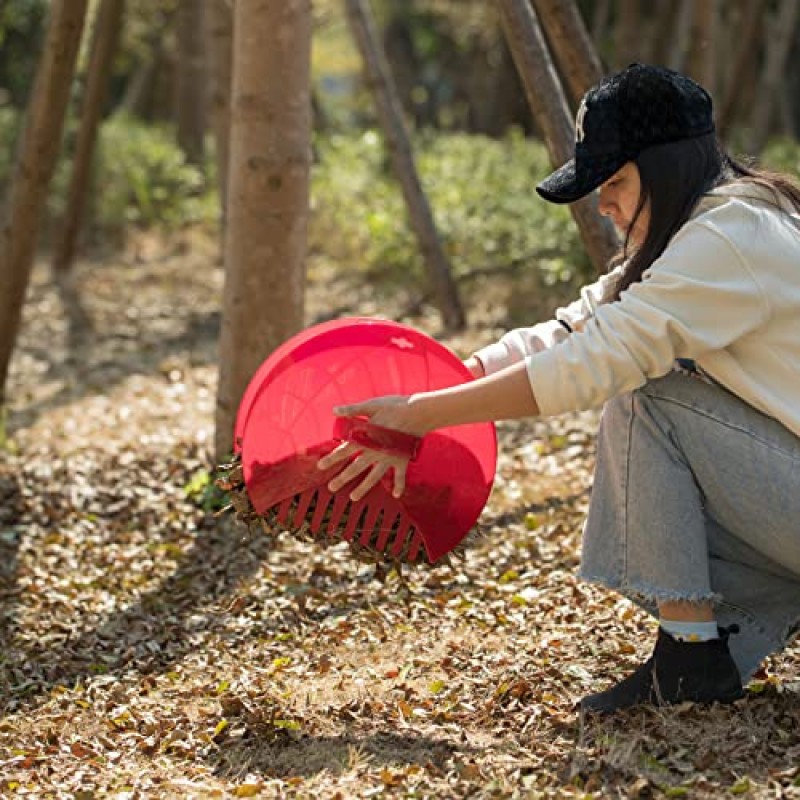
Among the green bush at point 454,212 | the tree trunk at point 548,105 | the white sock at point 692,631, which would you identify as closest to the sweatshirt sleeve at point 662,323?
the white sock at point 692,631

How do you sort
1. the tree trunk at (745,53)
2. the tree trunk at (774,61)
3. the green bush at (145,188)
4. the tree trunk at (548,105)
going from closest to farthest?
the tree trunk at (548,105)
the tree trunk at (745,53)
the green bush at (145,188)
the tree trunk at (774,61)

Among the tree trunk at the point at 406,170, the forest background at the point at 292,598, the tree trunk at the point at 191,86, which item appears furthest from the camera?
the tree trunk at the point at 191,86

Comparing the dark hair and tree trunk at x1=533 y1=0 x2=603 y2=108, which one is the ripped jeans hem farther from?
tree trunk at x1=533 y1=0 x2=603 y2=108

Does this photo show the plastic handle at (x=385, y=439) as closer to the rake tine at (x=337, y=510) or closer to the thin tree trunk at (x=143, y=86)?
the rake tine at (x=337, y=510)

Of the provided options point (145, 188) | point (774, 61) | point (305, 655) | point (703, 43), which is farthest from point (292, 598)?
point (774, 61)

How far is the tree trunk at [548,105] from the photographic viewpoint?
4.73m

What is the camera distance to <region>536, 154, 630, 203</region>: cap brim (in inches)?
→ 112

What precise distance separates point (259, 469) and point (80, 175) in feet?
22.9

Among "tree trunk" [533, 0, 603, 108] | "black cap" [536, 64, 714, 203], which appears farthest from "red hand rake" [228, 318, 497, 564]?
"tree trunk" [533, 0, 603, 108]

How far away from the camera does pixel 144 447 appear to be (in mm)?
6141

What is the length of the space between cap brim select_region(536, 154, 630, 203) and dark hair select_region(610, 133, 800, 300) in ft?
0.18

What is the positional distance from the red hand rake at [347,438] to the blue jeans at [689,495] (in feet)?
1.34

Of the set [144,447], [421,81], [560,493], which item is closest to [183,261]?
[144,447]

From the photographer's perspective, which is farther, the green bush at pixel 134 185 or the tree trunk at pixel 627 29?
the green bush at pixel 134 185
